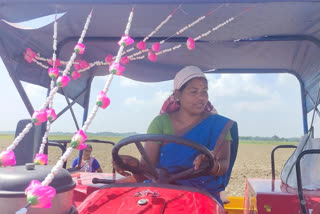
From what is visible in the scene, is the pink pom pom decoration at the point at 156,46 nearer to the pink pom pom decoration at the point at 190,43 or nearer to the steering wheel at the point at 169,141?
the pink pom pom decoration at the point at 190,43

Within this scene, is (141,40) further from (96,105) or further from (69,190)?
(69,190)

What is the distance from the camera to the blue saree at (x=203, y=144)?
7.41 ft

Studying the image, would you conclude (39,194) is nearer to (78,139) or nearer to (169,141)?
(78,139)

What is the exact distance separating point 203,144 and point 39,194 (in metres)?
1.52

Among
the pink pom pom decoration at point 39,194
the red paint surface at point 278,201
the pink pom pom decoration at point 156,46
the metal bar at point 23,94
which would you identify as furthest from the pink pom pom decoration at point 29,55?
the red paint surface at point 278,201

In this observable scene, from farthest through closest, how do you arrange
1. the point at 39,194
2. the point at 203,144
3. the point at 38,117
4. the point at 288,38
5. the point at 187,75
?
the point at 288,38 → the point at 187,75 → the point at 203,144 → the point at 38,117 → the point at 39,194

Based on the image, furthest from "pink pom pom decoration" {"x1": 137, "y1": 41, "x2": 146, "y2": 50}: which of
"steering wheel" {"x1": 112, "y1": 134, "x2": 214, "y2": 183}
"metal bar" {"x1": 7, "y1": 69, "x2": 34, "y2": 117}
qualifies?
"steering wheel" {"x1": 112, "y1": 134, "x2": 214, "y2": 183}

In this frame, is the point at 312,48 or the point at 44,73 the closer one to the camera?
the point at 312,48

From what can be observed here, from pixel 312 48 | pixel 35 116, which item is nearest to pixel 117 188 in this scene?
pixel 35 116

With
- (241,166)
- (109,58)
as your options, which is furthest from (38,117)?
(241,166)

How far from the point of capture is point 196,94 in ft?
8.10

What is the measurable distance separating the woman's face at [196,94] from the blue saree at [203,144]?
0.12 meters

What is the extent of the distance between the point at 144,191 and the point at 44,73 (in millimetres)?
2155

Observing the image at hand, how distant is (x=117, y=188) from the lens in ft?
5.71
